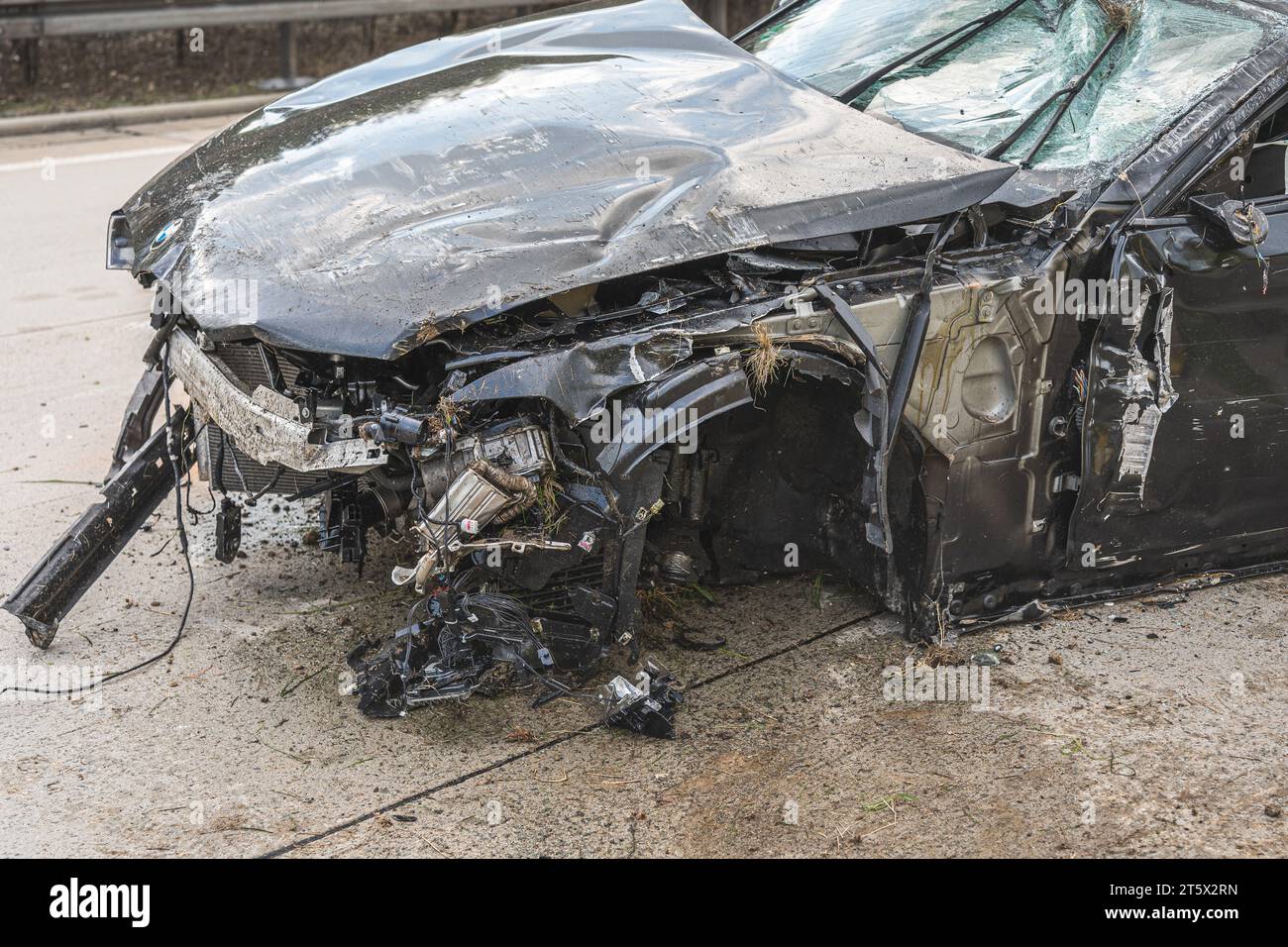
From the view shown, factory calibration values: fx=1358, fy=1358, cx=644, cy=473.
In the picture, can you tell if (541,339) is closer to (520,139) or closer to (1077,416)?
(520,139)

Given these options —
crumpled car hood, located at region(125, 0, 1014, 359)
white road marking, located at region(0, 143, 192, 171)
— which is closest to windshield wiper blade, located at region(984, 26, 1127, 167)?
crumpled car hood, located at region(125, 0, 1014, 359)

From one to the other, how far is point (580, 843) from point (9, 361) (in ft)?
14.0

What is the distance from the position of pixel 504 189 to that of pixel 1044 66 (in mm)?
1853

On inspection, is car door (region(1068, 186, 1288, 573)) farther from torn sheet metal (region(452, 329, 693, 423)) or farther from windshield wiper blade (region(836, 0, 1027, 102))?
torn sheet metal (region(452, 329, 693, 423))

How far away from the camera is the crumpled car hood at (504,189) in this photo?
3266 millimetres

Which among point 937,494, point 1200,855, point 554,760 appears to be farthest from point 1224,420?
point 554,760

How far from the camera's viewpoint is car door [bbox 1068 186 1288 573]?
3.71 metres

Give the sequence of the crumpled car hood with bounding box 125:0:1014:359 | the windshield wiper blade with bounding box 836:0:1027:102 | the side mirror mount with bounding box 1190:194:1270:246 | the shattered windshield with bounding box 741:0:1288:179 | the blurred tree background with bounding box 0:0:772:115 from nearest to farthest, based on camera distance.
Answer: the crumpled car hood with bounding box 125:0:1014:359 → the side mirror mount with bounding box 1190:194:1270:246 → the shattered windshield with bounding box 741:0:1288:179 → the windshield wiper blade with bounding box 836:0:1027:102 → the blurred tree background with bounding box 0:0:772:115

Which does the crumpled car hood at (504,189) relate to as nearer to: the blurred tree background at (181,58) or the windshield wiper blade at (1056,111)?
the windshield wiper blade at (1056,111)

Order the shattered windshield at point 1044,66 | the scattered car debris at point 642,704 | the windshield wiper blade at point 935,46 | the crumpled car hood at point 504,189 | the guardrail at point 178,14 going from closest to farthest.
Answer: the crumpled car hood at point 504,189 < the scattered car debris at point 642,704 < the shattered windshield at point 1044,66 < the windshield wiper blade at point 935,46 < the guardrail at point 178,14

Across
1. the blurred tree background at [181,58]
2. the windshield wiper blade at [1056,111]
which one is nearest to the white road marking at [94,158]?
the blurred tree background at [181,58]

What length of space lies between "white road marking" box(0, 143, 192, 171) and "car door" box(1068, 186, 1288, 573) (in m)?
7.94

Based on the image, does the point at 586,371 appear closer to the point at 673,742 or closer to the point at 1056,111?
the point at 673,742

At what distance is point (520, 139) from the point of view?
3.67 m
